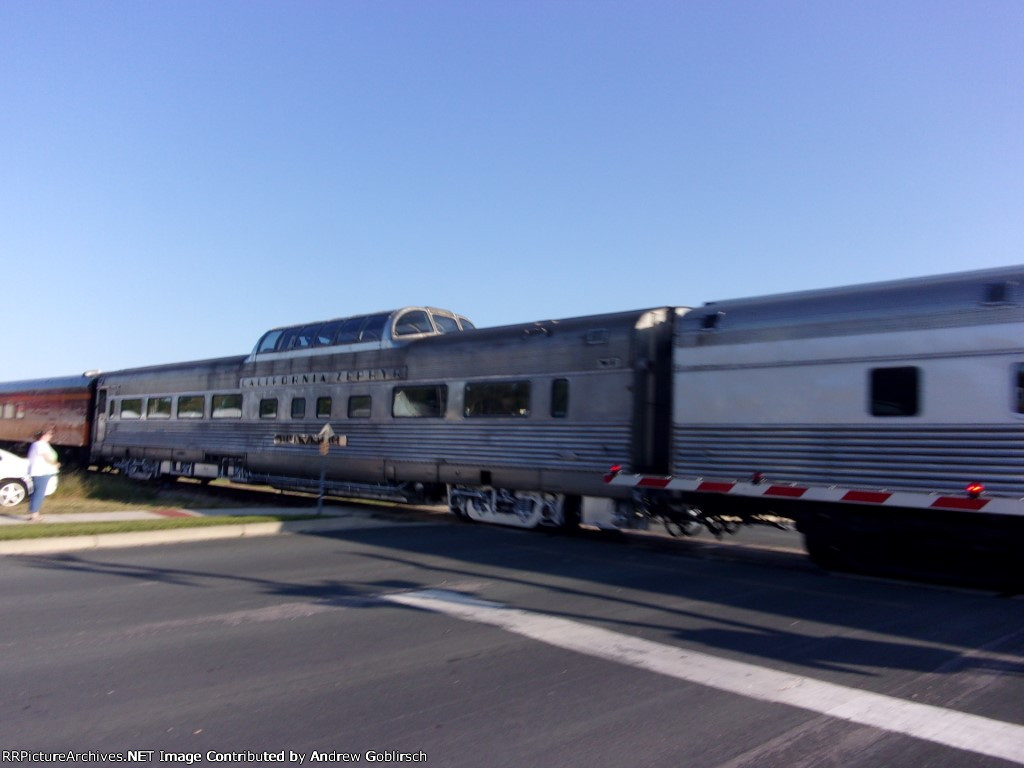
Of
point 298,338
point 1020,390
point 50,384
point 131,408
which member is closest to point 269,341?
point 298,338

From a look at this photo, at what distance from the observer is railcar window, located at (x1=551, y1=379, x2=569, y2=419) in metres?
13.6

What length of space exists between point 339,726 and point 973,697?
407 cm

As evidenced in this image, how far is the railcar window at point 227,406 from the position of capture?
831 inches

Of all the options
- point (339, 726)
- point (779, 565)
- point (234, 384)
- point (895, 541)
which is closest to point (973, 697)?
point (339, 726)

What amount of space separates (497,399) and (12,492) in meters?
10.1

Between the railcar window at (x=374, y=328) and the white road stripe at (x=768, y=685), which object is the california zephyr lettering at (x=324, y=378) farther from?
the white road stripe at (x=768, y=685)

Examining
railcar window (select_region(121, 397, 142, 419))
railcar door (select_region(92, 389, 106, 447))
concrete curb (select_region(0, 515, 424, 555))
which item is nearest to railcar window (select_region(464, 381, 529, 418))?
concrete curb (select_region(0, 515, 424, 555))

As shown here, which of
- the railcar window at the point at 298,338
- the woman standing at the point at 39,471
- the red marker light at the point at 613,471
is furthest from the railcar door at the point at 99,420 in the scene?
the red marker light at the point at 613,471

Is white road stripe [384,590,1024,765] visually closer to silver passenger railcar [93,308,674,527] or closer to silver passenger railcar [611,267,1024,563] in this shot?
silver passenger railcar [611,267,1024,563]

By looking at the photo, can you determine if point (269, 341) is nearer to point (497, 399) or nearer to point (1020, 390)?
point (497, 399)

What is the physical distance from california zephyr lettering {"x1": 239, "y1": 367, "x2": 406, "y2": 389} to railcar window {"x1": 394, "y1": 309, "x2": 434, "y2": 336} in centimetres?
90

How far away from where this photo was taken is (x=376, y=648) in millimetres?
6859

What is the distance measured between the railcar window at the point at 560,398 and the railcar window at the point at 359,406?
4.87 metres

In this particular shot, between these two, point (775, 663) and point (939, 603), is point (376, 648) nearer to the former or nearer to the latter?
point (775, 663)
